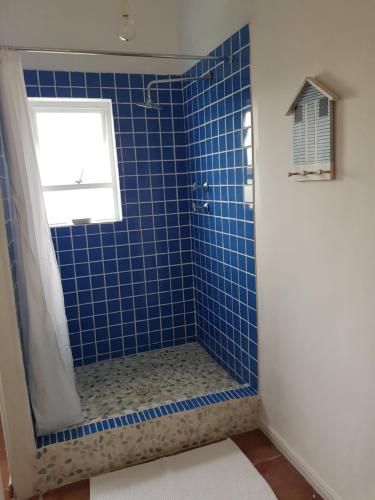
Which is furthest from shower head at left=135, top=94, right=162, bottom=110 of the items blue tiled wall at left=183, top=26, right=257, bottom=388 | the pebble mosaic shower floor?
the pebble mosaic shower floor

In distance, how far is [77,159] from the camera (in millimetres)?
2934

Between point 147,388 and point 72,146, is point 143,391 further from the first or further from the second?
point 72,146

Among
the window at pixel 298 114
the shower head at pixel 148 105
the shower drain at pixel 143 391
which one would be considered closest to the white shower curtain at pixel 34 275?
the shower drain at pixel 143 391

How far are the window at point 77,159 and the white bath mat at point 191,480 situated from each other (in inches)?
66.0

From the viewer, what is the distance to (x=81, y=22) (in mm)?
2693

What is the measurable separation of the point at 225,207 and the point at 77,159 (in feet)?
3.91

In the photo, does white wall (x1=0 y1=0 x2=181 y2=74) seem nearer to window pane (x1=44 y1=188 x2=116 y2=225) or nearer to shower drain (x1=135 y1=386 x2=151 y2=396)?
window pane (x1=44 y1=188 x2=116 y2=225)

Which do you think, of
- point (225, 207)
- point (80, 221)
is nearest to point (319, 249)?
point (225, 207)

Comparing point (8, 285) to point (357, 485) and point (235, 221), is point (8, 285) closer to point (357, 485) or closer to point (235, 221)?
point (235, 221)

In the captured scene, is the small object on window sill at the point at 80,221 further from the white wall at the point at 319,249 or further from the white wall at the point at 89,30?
the white wall at the point at 319,249

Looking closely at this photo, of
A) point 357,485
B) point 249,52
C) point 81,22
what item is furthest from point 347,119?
point 81,22

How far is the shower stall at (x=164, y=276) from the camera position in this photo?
2.19 meters

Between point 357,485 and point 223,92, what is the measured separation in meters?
2.08

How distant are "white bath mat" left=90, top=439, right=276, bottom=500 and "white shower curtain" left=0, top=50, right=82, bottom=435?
40 cm
